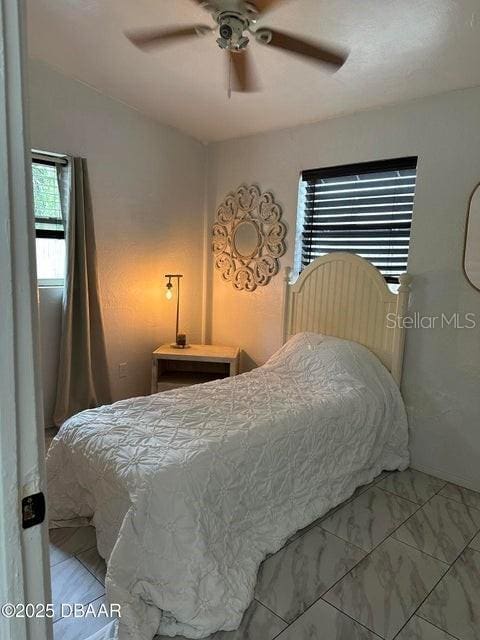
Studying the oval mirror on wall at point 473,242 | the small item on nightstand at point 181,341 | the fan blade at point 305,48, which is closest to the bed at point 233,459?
the oval mirror on wall at point 473,242

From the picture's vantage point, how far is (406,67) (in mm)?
2391

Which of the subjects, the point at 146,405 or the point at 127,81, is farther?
the point at 127,81

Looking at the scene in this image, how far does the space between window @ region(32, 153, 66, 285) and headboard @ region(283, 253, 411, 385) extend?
1.78m

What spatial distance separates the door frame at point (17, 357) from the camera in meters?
0.61

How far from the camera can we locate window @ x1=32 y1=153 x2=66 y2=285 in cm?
306

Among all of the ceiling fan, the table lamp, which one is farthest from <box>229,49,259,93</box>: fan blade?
the table lamp

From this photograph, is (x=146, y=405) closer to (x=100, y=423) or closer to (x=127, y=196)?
(x=100, y=423)

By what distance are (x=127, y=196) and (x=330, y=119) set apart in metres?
1.71

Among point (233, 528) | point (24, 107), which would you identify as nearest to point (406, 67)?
point (24, 107)

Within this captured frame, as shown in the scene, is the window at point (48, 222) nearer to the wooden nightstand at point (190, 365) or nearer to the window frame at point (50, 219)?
the window frame at point (50, 219)

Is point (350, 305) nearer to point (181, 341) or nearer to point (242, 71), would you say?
point (181, 341)

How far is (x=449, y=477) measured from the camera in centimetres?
278

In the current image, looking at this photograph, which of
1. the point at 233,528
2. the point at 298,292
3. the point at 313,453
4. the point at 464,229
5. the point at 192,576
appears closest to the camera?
the point at 192,576

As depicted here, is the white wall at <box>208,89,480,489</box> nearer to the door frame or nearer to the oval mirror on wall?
the oval mirror on wall
